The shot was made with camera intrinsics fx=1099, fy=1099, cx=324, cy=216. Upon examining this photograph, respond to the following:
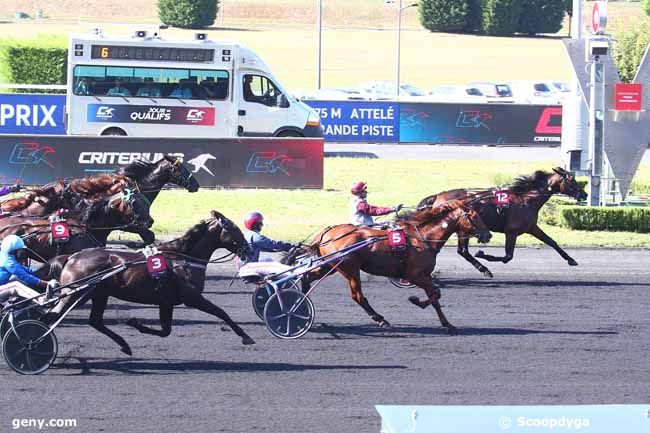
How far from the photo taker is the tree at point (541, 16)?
75.3 meters

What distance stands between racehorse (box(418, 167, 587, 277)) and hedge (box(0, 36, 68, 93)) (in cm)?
3174

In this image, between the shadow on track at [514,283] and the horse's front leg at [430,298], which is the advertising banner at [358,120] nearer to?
the shadow on track at [514,283]

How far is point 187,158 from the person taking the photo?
74.7 feet

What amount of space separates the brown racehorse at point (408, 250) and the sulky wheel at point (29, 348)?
11.5 feet

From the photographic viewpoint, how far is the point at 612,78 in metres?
20.3

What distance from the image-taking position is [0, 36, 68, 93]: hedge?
44.3m

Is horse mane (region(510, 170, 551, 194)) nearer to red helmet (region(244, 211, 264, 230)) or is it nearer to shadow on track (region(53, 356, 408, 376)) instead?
red helmet (region(244, 211, 264, 230))

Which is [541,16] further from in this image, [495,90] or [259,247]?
[259,247]

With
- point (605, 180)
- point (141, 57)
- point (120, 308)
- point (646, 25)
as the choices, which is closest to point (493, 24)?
point (646, 25)

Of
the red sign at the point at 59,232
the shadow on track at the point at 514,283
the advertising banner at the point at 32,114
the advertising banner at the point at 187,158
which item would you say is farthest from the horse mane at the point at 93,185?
the advertising banner at the point at 32,114

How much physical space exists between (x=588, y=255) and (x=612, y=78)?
13.1 feet

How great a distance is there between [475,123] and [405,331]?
23519 mm

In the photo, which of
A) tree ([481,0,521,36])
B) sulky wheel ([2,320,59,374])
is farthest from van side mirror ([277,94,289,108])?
tree ([481,0,521,36])

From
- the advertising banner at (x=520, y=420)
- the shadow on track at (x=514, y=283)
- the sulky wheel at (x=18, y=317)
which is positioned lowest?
the shadow on track at (x=514, y=283)
